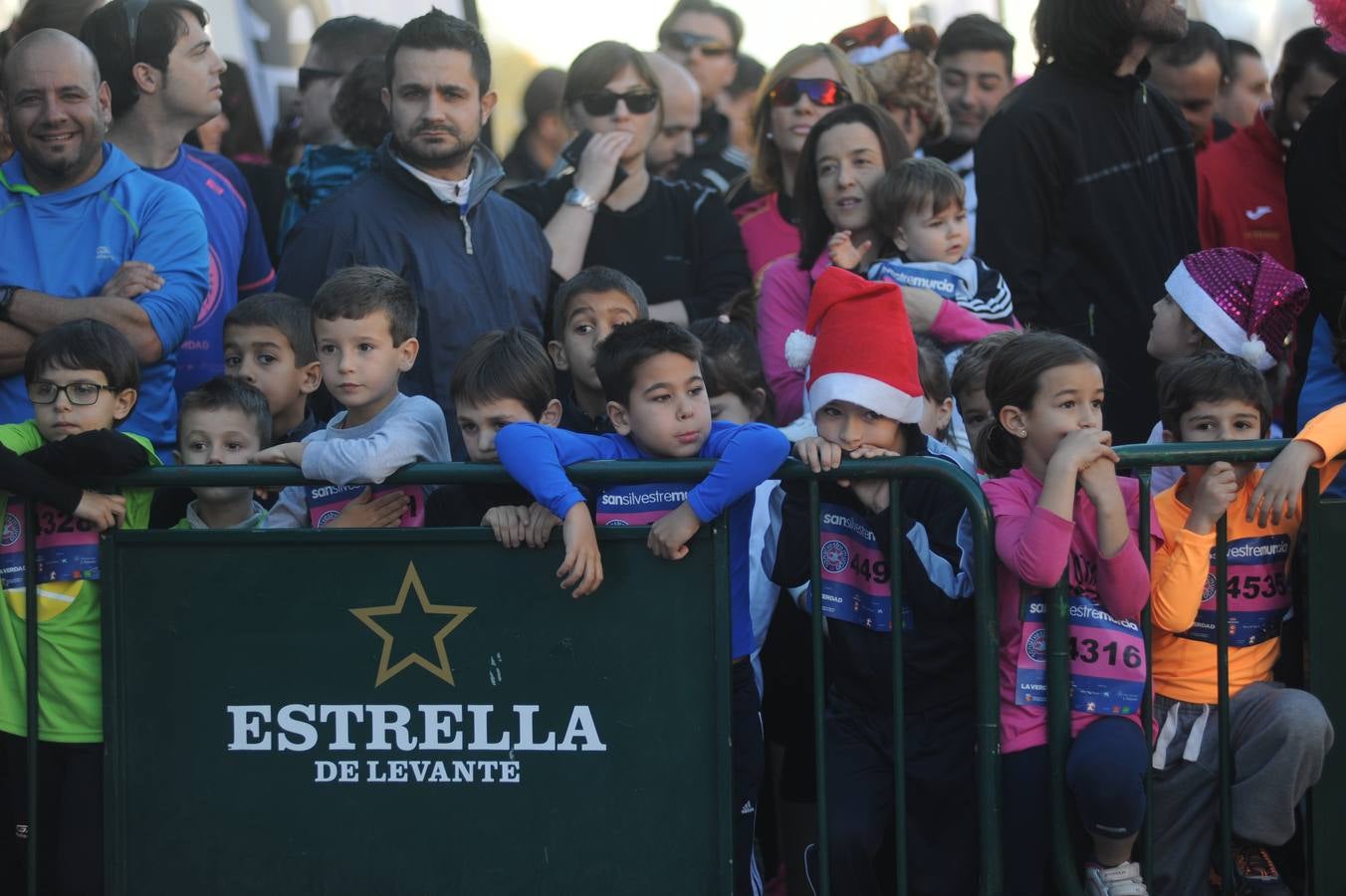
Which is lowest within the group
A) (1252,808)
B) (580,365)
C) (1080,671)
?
(1252,808)

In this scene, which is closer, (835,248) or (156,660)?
(156,660)

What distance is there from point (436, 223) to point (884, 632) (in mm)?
2486

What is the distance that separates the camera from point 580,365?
18.5ft

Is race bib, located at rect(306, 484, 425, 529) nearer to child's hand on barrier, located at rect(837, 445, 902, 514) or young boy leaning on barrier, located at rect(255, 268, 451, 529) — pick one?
young boy leaning on barrier, located at rect(255, 268, 451, 529)

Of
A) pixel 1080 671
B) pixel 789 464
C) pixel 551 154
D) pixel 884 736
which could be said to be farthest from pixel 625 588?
pixel 551 154

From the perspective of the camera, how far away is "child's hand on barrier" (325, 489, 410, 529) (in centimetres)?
477

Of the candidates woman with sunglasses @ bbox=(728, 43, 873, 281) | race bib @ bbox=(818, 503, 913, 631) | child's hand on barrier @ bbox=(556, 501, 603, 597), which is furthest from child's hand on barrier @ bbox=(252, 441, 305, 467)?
woman with sunglasses @ bbox=(728, 43, 873, 281)

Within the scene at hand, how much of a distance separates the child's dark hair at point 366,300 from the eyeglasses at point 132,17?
1715 millimetres

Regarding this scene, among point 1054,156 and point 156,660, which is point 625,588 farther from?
point 1054,156

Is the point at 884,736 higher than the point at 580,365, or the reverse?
the point at 580,365

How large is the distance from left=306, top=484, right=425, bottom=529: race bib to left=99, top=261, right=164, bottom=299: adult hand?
3.43 ft

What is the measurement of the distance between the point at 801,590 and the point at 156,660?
189 cm

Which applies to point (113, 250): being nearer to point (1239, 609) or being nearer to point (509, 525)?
point (509, 525)

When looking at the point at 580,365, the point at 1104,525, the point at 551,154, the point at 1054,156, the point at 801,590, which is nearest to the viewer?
the point at 1104,525
